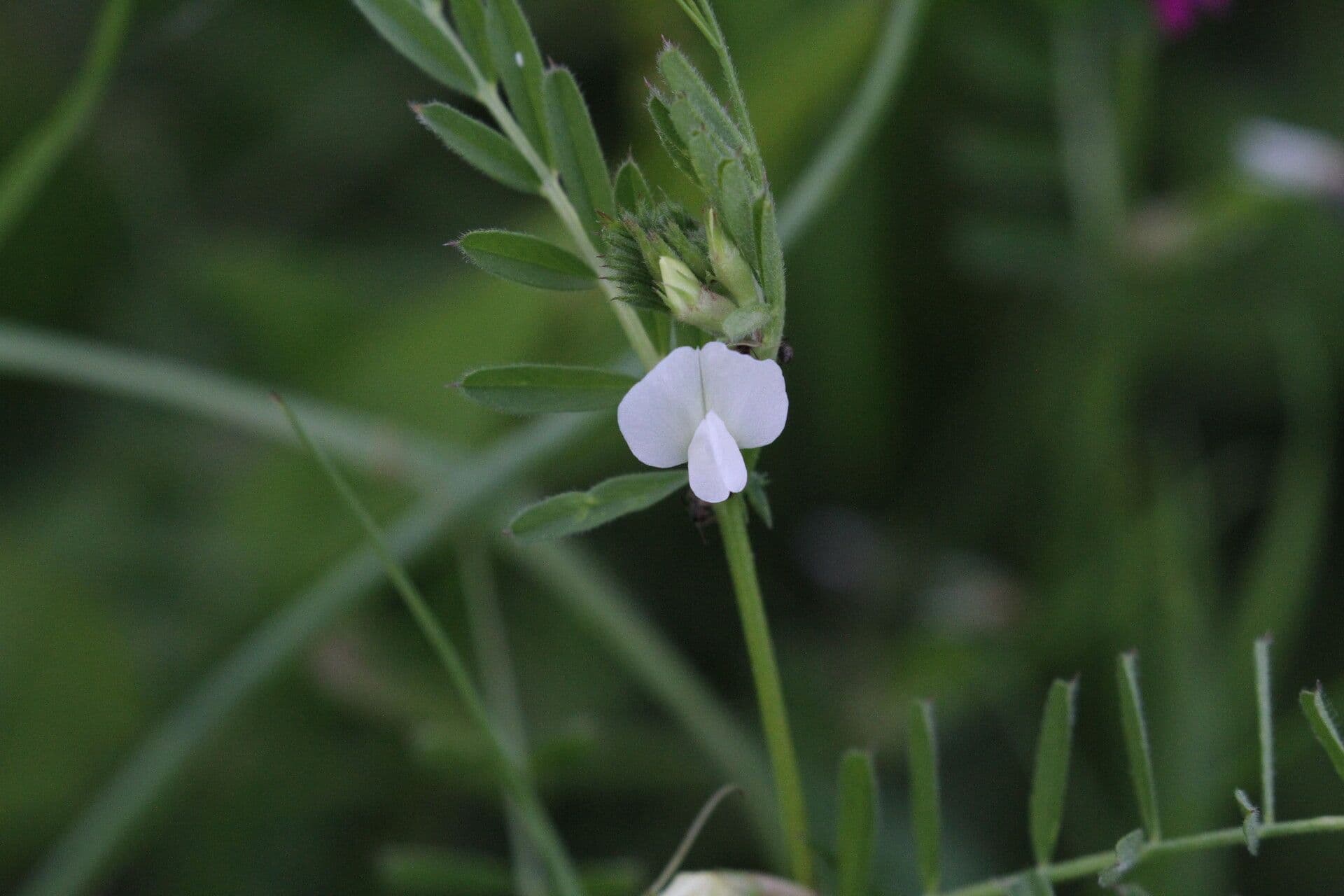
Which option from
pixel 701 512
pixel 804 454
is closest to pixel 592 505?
pixel 701 512

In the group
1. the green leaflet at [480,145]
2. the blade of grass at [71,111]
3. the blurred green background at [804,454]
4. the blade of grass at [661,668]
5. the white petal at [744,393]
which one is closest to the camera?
the white petal at [744,393]

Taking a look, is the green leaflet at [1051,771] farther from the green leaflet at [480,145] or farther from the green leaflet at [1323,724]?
the green leaflet at [480,145]

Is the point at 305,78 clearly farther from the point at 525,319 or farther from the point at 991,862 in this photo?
the point at 991,862

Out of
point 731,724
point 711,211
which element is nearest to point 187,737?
point 731,724

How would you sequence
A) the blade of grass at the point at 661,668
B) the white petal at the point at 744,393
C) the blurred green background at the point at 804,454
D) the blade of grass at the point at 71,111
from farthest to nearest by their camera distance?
the blurred green background at the point at 804,454, the blade of grass at the point at 661,668, the blade of grass at the point at 71,111, the white petal at the point at 744,393

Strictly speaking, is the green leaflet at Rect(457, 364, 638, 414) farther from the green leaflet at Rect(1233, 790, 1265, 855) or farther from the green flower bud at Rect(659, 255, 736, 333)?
the green leaflet at Rect(1233, 790, 1265, 855)

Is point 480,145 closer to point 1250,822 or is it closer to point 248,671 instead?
Result: point 1250,822

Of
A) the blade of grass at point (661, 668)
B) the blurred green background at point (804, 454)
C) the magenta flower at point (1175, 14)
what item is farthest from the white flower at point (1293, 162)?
the blade of grass at point (661, 668)

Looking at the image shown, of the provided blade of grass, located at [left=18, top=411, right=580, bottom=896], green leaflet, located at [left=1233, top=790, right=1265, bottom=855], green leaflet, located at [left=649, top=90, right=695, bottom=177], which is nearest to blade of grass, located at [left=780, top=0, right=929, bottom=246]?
blade of grass, located at [left=18, top=411, right=580, bottom=896]
